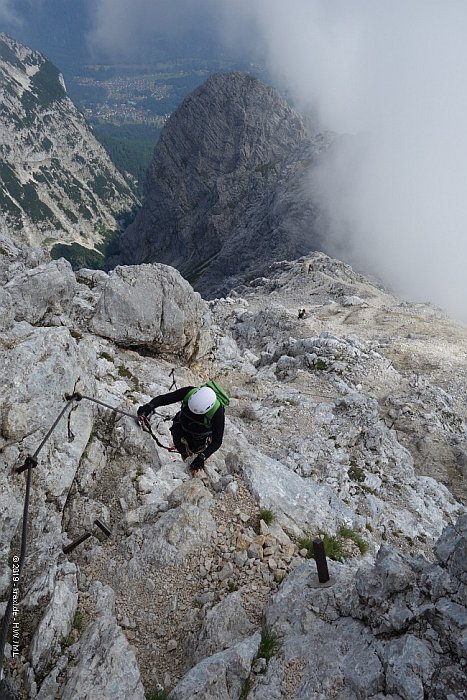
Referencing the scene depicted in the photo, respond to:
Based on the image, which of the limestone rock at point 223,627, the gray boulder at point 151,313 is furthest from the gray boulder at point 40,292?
the limestone rock at point 223,627

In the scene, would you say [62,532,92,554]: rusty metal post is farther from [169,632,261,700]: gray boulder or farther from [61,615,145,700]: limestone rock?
[169,632,261,700]: gray boulder

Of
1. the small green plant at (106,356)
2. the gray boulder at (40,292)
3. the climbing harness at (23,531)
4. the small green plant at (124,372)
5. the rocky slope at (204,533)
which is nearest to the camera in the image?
the climbing harness at (23,531)

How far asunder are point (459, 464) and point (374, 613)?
16.6 meters

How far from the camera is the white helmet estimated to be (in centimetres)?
993

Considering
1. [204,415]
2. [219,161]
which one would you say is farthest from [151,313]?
[219,161]

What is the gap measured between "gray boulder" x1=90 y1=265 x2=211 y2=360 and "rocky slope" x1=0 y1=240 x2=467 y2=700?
0.35ft

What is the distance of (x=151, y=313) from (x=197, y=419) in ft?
42.0

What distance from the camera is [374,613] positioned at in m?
7.09

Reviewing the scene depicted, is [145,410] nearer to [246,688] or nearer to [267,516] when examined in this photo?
[267,516]

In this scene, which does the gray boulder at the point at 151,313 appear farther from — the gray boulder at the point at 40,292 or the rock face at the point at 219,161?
the rock face at the point at 219,161

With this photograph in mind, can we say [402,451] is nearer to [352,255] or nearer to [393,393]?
[393,393]

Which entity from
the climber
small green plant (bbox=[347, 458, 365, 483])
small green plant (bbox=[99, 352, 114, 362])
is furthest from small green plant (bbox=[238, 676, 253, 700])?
small green plant (bbox=[99, 352, 114, 362])

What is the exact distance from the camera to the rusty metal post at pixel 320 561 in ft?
26.2

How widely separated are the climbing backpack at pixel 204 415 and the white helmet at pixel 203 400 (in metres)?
0.14
